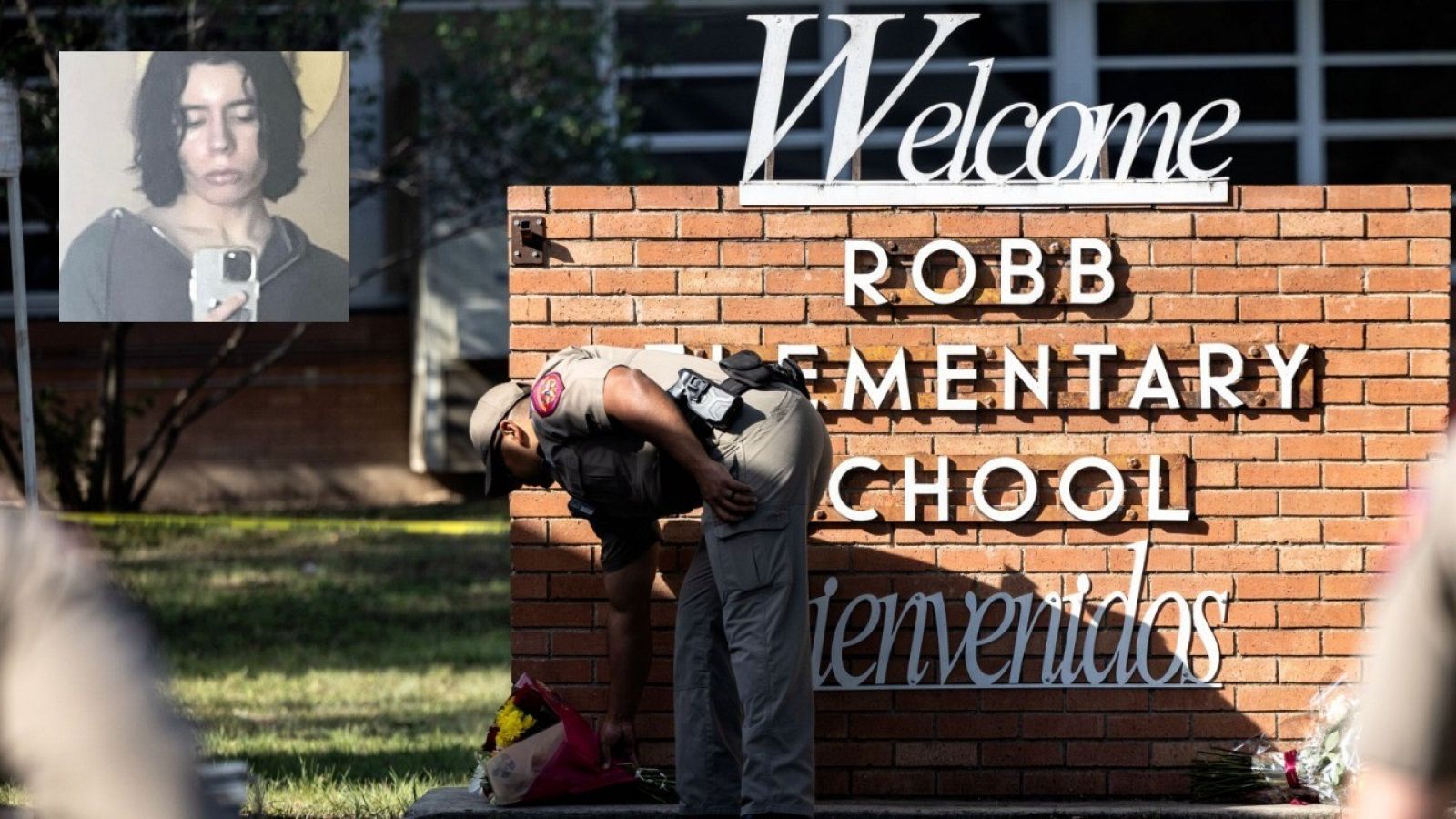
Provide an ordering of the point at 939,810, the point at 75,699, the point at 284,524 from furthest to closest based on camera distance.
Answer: the point at 284,524 < the point at 939,810 < the point at 75,699

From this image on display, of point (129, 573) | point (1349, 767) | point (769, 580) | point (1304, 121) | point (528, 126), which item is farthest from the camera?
point (1304, 121)

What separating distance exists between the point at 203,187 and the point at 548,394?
1563 millimetres

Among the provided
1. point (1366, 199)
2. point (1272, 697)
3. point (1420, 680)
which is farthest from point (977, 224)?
point (1420, 680)

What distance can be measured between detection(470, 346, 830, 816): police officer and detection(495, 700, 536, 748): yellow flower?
0.49 meters

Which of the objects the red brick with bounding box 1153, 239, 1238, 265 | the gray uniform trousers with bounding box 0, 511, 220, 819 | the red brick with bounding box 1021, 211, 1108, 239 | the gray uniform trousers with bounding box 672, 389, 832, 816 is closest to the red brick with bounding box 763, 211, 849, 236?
the red brick with bounding box 1021, 211, 1108, 239

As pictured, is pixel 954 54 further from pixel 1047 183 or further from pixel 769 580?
pixel 769 580

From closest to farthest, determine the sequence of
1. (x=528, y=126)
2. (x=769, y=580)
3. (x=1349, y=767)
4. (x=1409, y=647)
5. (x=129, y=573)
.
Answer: (x=1409, y=647) → (x=769, y=580) → (x=1349, y=767) → (x=129, y=573) → (x=528, y=126)

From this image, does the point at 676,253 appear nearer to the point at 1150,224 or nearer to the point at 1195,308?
the point at 1150,224

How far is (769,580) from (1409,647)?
3.11 m

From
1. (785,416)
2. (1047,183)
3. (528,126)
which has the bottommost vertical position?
(785,416)

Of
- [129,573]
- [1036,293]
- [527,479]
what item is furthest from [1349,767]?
[129,573]

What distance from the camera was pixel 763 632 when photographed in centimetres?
482

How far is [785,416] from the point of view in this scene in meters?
4.91

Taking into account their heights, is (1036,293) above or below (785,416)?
above
